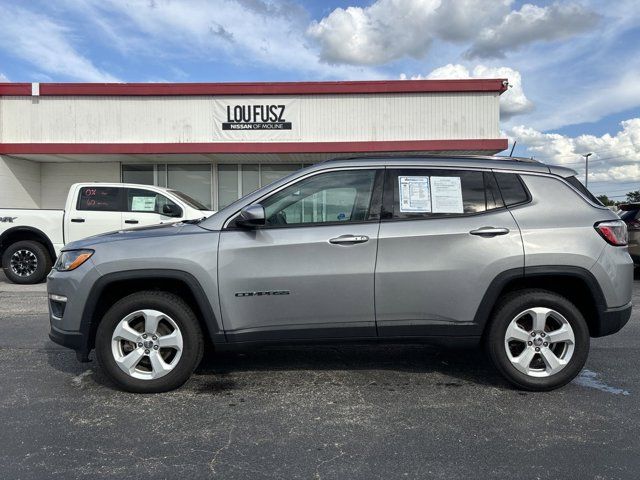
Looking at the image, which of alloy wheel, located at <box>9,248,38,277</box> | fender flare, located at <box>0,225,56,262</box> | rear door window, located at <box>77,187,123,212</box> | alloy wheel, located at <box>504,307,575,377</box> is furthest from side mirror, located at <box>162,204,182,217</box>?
alloy wheel, located at <box>504,307,575,377</box>

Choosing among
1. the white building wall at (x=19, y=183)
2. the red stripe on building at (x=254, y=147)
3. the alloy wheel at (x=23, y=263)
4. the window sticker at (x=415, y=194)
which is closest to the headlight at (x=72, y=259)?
the window sticker at (x=415, y=194)

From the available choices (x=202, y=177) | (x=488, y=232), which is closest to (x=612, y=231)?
(x=488, y=232)

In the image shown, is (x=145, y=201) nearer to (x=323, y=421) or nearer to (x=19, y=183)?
(x=323, y=421)

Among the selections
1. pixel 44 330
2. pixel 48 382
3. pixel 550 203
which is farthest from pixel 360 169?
pixel 44 330

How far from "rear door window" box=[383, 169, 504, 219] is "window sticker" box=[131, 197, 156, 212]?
682 cm

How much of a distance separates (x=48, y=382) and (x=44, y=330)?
7.02ft

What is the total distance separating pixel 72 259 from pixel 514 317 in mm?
3454

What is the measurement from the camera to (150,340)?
384cm

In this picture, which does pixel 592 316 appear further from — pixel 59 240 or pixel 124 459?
pixel 59 240

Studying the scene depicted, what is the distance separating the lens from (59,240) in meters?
9.70

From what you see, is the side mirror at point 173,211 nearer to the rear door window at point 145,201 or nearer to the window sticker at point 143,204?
the rear door window at point 145,201

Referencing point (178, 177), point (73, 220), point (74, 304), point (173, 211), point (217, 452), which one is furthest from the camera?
point (178, 177)

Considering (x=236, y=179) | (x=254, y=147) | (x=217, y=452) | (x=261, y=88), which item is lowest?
(x=217, y=452)

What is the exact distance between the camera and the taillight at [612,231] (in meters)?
3.88
